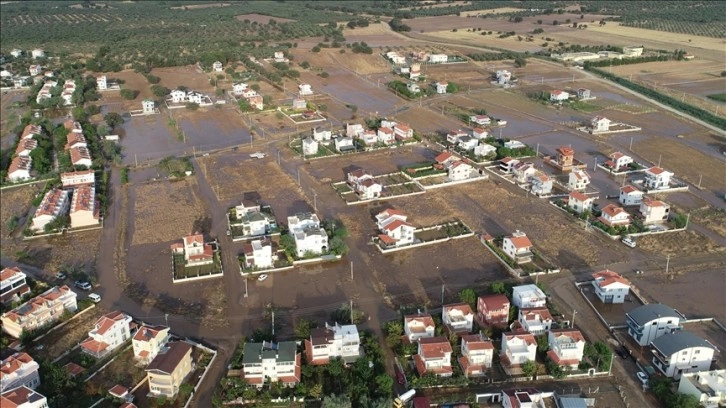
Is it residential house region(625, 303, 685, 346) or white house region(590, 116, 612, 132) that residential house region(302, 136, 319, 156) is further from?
residential house region(625, 303, 685, 346)

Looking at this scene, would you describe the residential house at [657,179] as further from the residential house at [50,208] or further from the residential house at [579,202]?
the residential house at [50,208]

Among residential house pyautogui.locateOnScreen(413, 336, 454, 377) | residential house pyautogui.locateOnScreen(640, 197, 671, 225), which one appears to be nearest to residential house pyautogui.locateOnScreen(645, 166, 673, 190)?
residential house pyautogui.locateOnScreen(640, 197, 671, 225)

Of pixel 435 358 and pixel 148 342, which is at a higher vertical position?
pixel 148 342

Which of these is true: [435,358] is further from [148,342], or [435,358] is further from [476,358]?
[148,342]

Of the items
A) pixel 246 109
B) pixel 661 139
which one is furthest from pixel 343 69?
pixel 661 139

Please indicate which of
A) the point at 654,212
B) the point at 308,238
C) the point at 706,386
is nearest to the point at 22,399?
the point at 308,238
